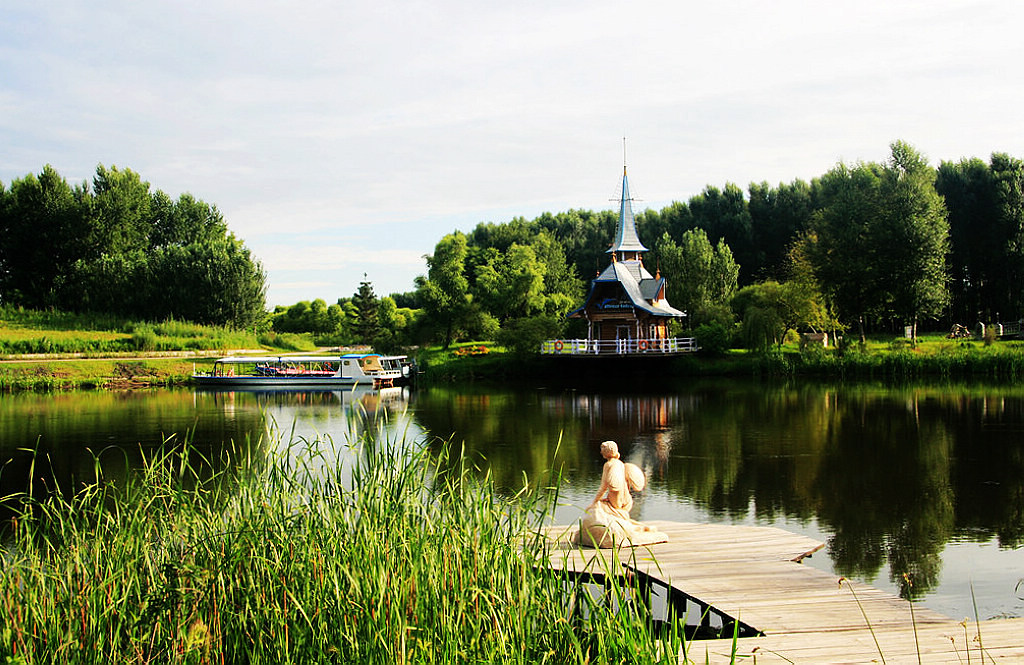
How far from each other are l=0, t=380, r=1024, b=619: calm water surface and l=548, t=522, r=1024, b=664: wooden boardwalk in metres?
0.55

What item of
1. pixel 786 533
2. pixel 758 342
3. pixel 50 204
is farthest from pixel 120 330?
pixel 786 533

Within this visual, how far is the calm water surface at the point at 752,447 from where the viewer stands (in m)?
9.16

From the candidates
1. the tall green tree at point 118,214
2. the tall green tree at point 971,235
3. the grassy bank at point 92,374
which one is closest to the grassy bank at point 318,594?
the grassy bank at point 92,374

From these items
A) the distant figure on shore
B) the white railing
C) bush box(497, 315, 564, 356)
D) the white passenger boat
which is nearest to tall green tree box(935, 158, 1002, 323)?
the white railing

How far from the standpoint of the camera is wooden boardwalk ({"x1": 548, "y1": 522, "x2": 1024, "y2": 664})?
17.5 ft

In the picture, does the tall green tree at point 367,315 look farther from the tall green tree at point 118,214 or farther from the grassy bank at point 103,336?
the tall green tree at point 118,214

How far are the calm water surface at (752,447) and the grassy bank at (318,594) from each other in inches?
22.9

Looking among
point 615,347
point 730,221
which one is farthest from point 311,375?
point 730,221

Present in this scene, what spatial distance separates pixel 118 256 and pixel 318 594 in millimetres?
51847

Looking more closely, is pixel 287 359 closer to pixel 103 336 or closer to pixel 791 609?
pixel 103 336

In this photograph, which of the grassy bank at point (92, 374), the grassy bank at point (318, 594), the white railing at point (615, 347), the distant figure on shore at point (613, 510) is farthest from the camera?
the white railing at point (615, 347)

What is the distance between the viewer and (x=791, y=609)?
6305mm

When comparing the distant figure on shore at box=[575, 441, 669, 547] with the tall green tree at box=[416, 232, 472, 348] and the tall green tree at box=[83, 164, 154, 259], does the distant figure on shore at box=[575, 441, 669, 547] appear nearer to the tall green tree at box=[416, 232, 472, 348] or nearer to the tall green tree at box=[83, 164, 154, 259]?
the tall green tree at box=[416, 232, 472, 348]

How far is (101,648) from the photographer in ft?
15.5
